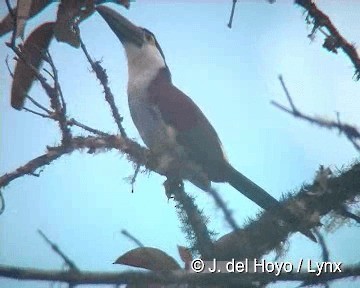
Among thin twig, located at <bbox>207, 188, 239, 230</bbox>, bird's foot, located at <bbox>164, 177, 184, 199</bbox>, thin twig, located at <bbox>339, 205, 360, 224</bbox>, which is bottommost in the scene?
thin twig, located at <bbox>207, 188, 239, 230</bbox>

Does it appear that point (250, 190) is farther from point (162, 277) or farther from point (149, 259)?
point (162, 277)

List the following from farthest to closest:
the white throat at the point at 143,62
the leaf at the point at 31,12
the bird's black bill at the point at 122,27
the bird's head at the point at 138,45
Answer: the white throat at the point at 143,62 < the bird's head at the point at 138,45 < the bird's black bill at the point at 122,27 < the leaf at the point at 31,12

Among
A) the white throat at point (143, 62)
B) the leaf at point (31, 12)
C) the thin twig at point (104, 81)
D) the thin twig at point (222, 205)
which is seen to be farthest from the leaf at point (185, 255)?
the white throat at point (143, 62)

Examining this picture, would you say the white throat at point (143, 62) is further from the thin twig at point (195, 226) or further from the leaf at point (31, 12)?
the thin twig at point (195, 226)

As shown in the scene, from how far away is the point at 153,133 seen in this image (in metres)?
1.29

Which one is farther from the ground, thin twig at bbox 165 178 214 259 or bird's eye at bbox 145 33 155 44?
bird's eye at bbox 145 33 155 44

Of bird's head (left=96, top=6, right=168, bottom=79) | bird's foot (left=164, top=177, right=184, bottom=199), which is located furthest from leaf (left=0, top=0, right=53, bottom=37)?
bird's foot (left=164, top=177, right=184, bottom=199)

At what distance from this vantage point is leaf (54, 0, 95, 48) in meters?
0.95

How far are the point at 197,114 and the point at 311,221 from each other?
18.6 inches

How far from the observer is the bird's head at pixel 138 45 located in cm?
130

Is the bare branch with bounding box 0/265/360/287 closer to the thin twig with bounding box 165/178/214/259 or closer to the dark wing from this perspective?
the thin twig with bounding box 165/178/214/259

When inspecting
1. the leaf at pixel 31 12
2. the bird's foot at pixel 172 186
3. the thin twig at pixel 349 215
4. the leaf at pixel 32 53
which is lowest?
the thin twig at pixel 349 215

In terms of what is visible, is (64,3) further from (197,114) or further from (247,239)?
(247,239)

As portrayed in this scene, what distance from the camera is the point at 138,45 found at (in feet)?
4.79
